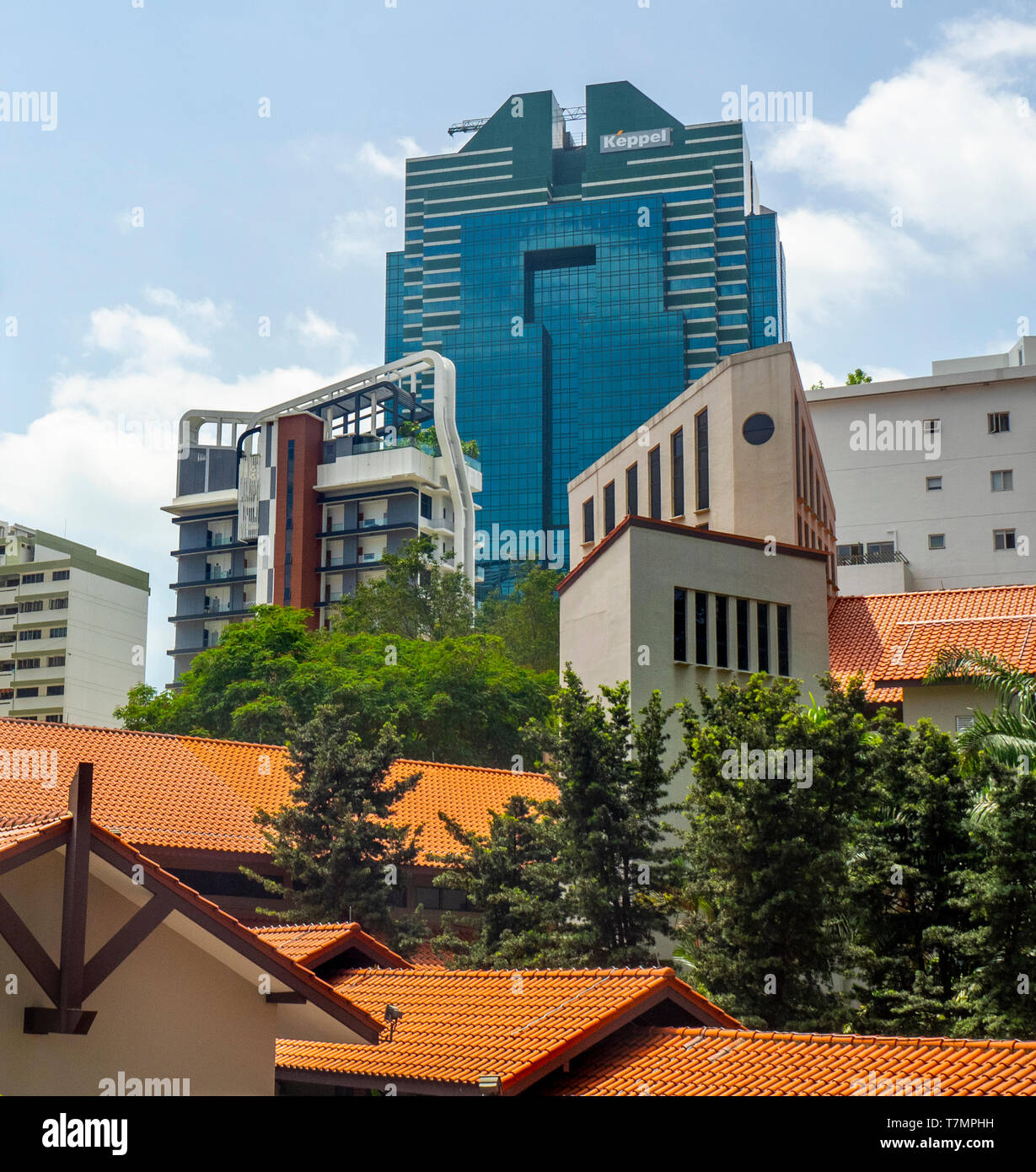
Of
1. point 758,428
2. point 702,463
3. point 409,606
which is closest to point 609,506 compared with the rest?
point 702,463

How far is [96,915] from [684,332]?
449 ft

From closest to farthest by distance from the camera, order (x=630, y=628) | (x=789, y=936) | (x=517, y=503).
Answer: (x=789, y=936) < (x=630, y=628) < (x=517, y=503)

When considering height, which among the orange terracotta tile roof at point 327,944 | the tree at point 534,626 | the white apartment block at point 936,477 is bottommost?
the orange terracotta tile roof at point 327,944

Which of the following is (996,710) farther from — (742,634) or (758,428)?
(758,428)

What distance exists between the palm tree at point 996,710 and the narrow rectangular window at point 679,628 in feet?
18.1

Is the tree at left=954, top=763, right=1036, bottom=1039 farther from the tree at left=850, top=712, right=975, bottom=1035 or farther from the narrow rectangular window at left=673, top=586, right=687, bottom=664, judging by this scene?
the narrow rectangular window at left=673, top=586, right=687, bottom=664

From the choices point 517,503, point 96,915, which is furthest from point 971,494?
point 517,503

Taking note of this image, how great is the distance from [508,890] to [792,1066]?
459 inches

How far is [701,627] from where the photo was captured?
3275 centimetres

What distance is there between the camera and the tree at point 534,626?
75875 millimetres

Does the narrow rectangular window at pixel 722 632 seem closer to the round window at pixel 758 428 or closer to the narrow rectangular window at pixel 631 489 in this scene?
the round window at pixel 758 428

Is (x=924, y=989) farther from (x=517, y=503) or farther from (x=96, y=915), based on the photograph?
(x=517, y=503)

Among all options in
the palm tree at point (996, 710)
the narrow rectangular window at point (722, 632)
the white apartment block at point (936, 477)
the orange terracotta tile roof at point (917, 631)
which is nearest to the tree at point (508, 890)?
the palm tree at point (996, 710)
